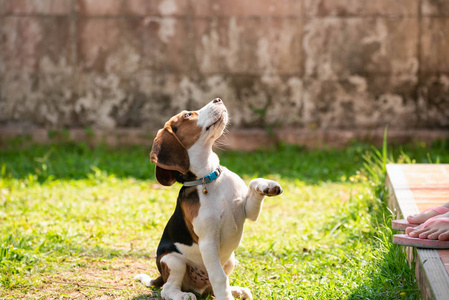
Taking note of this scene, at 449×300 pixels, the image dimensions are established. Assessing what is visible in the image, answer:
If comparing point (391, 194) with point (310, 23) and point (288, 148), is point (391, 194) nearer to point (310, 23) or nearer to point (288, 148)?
point (288, 148)

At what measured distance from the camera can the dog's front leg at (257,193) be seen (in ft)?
10.1

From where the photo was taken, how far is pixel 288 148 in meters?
7.99

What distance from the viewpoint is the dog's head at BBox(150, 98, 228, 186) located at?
322 cm

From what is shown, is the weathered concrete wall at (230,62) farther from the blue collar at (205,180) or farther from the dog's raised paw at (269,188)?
the dog's raised paw at (269,188)

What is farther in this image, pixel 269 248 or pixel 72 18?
pixel 72 18

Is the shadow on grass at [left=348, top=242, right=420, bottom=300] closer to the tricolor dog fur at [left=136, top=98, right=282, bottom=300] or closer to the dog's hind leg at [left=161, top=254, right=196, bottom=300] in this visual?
the tricolor dog fur at [left=136, top=98, right=282, bottom=300]

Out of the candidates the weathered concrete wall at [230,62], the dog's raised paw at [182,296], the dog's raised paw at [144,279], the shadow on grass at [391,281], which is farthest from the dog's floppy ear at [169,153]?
the weathered concrete wall at [230,62]

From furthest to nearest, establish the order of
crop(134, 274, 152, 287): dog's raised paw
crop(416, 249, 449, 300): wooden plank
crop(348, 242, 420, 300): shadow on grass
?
crop(134, 274, 152, 287): dog's raised paw < crop(348, 242, 420, 300): shadow on grass < crop(416, 249, 449, 300): wooden plank

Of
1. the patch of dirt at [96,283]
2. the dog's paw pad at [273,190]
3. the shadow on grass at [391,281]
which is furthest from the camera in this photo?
the patch of dirt at [96,283]

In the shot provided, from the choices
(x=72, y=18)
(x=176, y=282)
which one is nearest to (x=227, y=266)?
(x=176, y=282)

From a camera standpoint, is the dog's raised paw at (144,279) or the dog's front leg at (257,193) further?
the dog's raised paw at (144,279)

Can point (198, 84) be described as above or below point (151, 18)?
below

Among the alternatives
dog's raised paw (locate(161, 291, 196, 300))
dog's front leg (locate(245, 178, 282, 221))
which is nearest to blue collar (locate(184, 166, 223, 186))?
dog's front leg (locate(245, 178, 282, 221))

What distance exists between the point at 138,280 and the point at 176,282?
1.77 ft
